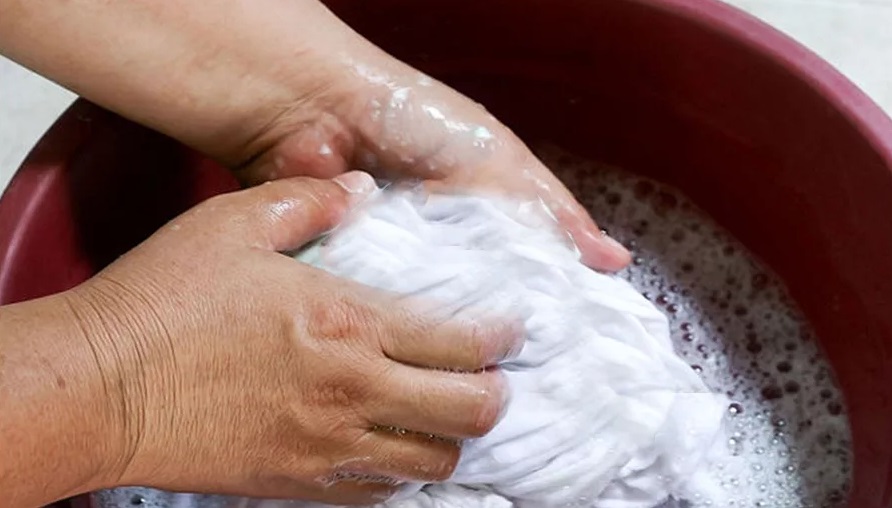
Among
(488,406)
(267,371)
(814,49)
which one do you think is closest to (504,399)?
(488,406)

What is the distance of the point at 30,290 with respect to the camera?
61cm

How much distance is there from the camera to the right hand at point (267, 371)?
1.70 ft

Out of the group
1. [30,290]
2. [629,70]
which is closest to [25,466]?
[30,290]

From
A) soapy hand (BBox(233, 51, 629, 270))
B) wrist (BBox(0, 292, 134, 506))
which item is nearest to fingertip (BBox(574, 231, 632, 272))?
soapy hand (BBox(233, 51, 629, 270))

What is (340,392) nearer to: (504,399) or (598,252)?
(504,399)

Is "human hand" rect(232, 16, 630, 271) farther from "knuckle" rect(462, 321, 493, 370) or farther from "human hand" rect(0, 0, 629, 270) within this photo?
"knuckle" rect(462, 321, 493, 370)

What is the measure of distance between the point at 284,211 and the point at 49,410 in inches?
6.7

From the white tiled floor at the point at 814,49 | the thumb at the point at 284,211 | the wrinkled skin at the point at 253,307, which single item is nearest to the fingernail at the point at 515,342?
the wrinkled skin at the point at 253,307

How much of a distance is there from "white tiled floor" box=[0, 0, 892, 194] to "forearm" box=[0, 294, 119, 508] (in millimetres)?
429

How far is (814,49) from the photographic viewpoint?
0.91m

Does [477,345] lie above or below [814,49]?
below

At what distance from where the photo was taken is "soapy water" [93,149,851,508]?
68 centimetres

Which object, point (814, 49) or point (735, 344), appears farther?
point (814, 49)

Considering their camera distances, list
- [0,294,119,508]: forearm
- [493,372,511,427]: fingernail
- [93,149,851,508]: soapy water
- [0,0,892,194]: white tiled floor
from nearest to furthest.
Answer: [0,294,119,508]: forearm < [493,372,511,427]: fingernail < [93,149,851,508]: soapy water < [0,0,892,194]: white tiled floor
